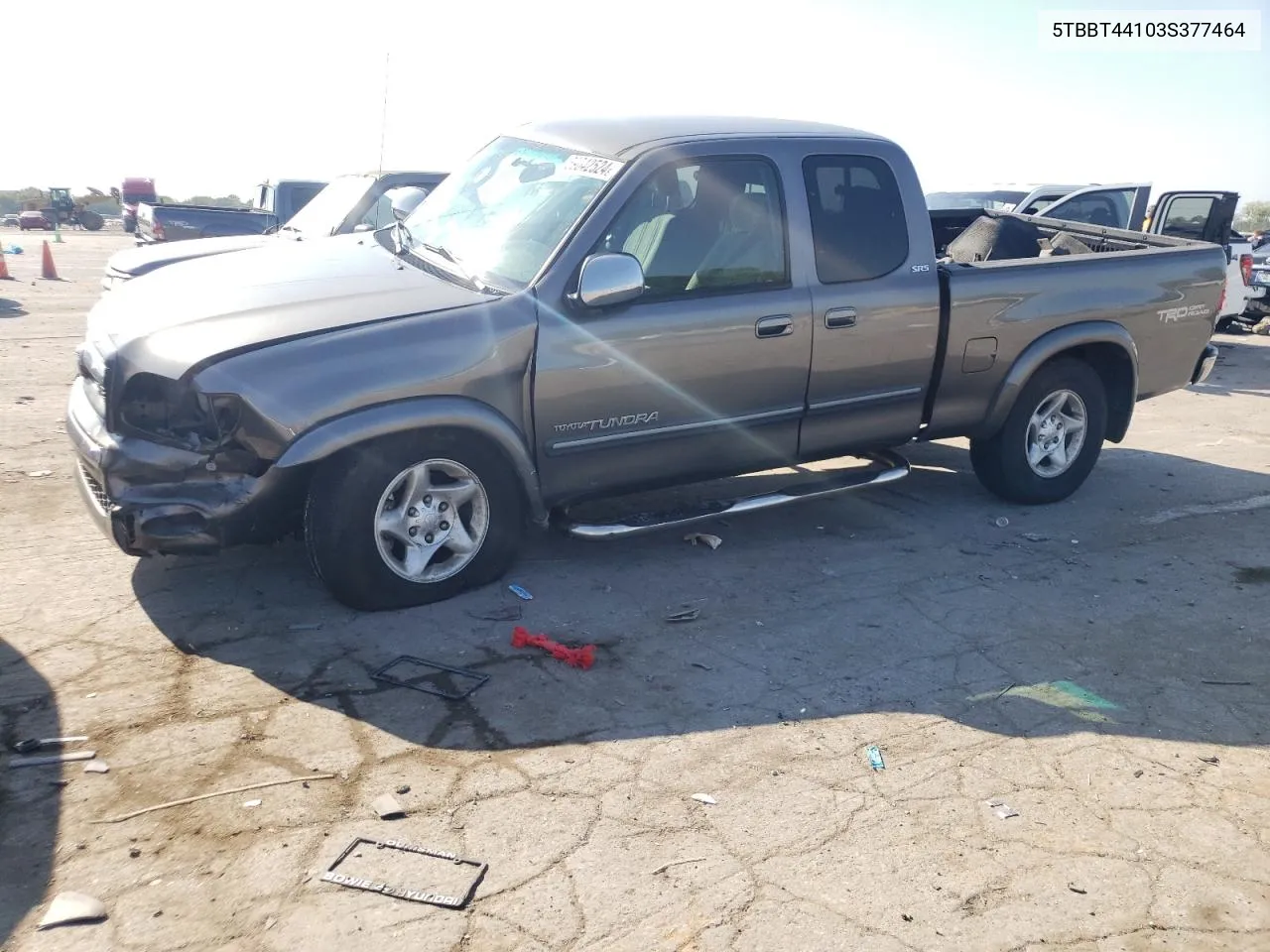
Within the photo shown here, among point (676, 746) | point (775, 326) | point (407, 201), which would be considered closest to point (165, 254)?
point (407, 201)

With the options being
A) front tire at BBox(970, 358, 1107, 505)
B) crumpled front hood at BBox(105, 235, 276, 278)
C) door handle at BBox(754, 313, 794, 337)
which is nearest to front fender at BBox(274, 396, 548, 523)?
door handle at BBox(754, 313, 794, 337)

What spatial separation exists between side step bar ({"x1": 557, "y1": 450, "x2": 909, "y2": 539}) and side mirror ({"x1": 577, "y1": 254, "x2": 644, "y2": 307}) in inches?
39.7

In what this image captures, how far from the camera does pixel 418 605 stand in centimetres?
474

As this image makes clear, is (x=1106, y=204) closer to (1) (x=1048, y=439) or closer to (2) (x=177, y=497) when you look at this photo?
(1) (x=1048, y=439)

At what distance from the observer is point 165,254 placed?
9.15 m

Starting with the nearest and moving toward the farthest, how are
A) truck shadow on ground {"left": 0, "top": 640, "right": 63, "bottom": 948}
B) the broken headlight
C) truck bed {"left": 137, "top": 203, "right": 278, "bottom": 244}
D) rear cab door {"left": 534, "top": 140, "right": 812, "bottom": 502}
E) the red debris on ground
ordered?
truck shadow on ground {"left": 0, "top": 640, "right": 63, "bottom": 948} < the broken headlight < the red debris on ground < rear cab door {"left": 534, "top": 140, "right": 812, "bottom": 502} < truck bed {"left": 137, "top": 203, "right": 278, "bottom": 244}

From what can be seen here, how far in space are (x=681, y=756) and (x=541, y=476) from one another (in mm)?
1590

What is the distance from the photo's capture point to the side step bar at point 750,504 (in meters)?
4.96

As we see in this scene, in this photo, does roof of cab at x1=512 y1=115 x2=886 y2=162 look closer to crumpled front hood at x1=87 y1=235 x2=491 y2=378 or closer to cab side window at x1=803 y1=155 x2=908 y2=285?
cab side window at x1=803 y1=155 x2=908 y2=285

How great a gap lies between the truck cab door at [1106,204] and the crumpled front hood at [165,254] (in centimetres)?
918

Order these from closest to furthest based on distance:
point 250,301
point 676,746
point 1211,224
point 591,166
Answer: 1. point 676,746
2. point 250,301
3. point 591,166
4. point 1211,224

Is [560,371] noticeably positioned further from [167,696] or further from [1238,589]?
[1238,589]

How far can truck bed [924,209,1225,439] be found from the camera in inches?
236

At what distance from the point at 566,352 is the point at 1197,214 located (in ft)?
33.9
